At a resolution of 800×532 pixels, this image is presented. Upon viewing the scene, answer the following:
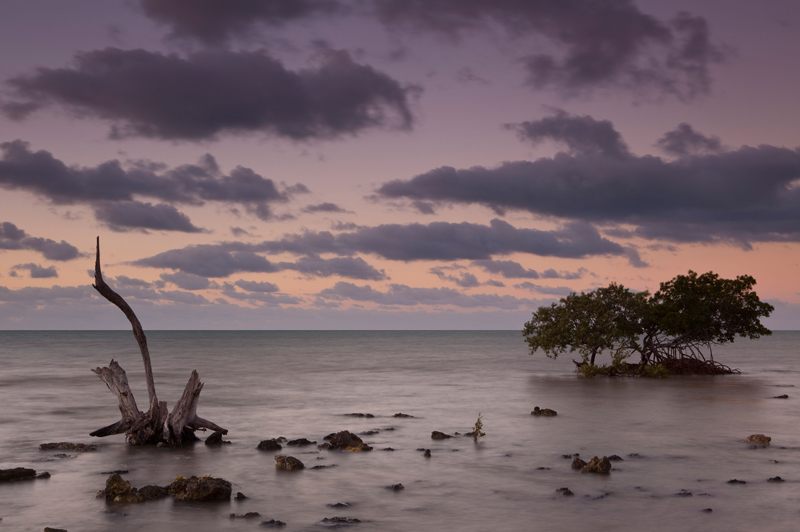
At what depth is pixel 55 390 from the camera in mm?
69188

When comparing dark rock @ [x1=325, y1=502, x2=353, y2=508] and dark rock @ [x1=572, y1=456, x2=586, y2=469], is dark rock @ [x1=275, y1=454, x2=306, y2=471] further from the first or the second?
dark rock @ [x1=572, y1=456, x2=586, y2=469]

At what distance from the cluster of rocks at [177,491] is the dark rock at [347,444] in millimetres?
9062

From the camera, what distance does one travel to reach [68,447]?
34.5 meters

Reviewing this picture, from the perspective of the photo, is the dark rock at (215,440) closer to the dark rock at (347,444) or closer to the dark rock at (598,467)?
the dark rock at (347,444)

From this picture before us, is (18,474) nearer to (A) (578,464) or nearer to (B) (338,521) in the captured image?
(B) (338,521)

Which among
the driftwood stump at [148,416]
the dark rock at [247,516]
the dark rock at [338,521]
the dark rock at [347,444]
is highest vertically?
the driftwood stump at [148,416]

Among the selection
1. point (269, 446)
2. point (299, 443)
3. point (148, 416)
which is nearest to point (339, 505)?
point (269, 446)

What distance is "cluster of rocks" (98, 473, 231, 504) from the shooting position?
23.8 meters

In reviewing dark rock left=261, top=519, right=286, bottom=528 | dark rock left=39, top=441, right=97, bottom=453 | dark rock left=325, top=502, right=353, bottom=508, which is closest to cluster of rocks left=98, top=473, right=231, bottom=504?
dark rock left=261, top=519, right=286, bottom=528

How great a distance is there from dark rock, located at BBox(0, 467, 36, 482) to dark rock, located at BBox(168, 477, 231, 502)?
20.8ft

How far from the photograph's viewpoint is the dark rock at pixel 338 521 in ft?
71.6

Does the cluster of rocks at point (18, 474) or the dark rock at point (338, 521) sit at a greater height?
the cluster of rocks at point (18, 474)

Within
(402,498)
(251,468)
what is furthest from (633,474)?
(251,468)

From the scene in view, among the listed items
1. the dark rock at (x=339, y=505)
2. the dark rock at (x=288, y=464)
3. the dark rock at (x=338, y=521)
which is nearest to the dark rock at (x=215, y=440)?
the dark rock at (x=288, y=464)
